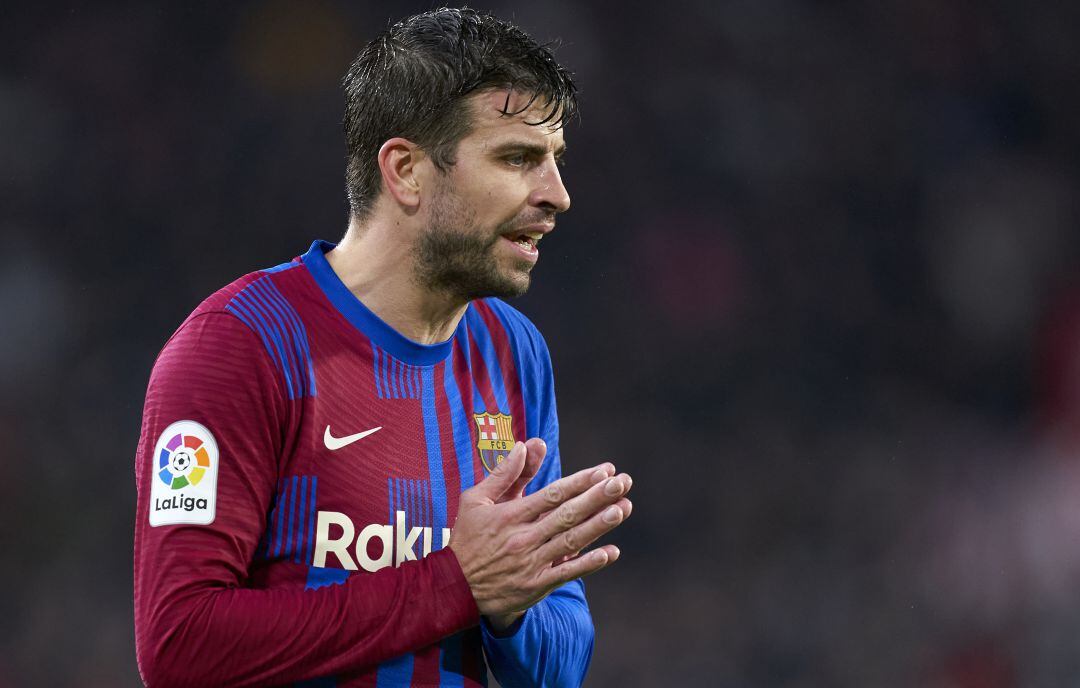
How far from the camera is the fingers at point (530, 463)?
1.89 meters

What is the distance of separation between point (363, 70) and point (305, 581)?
993 mm

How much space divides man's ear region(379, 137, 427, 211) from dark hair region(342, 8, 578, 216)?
0.02 meters

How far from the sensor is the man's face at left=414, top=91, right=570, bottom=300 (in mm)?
2143

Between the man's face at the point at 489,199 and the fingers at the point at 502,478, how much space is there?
0.43m

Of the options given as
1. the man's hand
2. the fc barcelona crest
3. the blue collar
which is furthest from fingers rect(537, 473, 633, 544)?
the blue collar

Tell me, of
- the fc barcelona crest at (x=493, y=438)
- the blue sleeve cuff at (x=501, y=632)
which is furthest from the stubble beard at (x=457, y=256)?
the blue sleeve cuff at (x=501, y=632)

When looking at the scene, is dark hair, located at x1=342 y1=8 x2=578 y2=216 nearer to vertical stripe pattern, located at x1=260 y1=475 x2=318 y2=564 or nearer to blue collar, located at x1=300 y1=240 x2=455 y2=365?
blue collar, located at x1=300 y1=240 x2=455 y2=365

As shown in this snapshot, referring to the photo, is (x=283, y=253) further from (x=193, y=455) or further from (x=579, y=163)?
(x=193, y=455)

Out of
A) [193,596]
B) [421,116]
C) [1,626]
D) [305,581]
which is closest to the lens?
[193,596]

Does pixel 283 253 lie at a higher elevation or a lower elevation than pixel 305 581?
higher

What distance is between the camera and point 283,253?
576 cm

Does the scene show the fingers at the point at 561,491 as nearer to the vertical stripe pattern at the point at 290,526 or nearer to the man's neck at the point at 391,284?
the vertical stripe pattern at the point at 290,526

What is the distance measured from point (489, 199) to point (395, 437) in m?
0.46

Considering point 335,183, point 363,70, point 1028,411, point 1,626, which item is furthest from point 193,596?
point 1028,411
